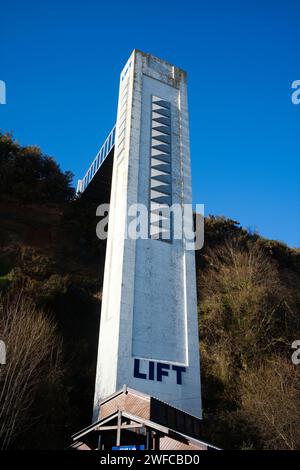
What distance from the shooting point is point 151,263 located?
19.4m

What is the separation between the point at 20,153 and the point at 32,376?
74.0 ft

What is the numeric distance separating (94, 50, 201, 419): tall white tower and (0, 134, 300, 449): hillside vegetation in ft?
6.53

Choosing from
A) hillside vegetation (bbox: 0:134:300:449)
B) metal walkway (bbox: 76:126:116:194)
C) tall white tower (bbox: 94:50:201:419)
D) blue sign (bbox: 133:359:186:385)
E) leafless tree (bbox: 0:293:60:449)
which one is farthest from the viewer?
metal walkway (bbox: 76:126:116:194)

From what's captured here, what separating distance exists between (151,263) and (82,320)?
5.91 m

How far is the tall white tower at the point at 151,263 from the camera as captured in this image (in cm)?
1692

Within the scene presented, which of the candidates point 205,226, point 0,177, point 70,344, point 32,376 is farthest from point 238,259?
point 0,177

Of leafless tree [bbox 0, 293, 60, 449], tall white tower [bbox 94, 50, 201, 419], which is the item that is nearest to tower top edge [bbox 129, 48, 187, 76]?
tall white tower [bbox 94, 50, 201, 419]

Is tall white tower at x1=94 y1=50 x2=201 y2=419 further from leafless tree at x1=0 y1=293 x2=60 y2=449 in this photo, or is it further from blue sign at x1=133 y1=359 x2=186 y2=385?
leafless tree at x1=0 y1=293 x2=60 y2=449

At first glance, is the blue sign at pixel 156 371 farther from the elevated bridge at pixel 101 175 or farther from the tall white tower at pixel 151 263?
the elevated bridge at pixel 101 175

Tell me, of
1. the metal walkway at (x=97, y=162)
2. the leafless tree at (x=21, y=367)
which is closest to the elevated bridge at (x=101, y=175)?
the metal walkway at (x=97, y=162)

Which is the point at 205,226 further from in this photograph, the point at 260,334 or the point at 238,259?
the point at 260,334

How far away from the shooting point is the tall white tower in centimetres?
1692

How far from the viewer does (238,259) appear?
91.2 feet

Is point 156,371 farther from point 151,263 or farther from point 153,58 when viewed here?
point 153,58
